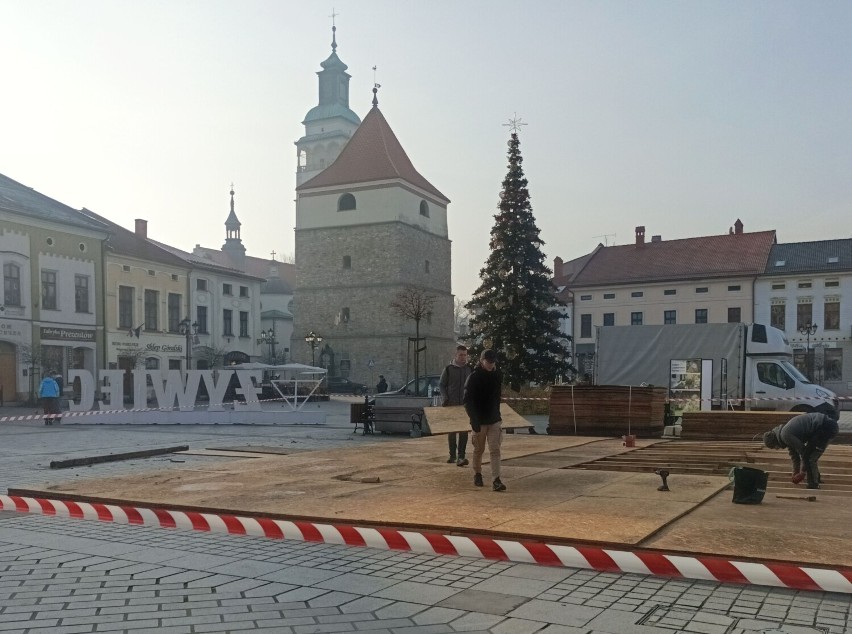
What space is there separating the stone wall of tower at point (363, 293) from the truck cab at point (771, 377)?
41.6 m

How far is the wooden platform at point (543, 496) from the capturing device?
22.9ft

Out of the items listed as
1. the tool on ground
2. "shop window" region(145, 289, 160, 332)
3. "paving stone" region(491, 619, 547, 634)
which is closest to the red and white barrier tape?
"paving stone" region(491, 619, 547, 634)

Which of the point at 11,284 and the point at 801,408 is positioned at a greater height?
the point at 11,284

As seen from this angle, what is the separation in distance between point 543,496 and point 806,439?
3.38m

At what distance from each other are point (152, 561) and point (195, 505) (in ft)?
6.98

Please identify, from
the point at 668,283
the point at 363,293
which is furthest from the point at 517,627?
the point at 363,293

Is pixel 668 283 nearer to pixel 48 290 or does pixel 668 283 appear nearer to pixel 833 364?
pixel 833 364

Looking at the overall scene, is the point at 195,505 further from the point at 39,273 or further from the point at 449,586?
the point at 39,273

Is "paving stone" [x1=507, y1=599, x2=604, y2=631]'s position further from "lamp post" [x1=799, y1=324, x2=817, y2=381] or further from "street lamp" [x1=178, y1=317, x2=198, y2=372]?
"lamp post" [x1=799, y1=324, x2=817, y2=381]

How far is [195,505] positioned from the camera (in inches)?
348

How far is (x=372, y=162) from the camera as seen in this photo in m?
68.8

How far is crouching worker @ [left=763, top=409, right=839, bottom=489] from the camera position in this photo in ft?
31.2

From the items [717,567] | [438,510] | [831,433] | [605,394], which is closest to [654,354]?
[605,394]

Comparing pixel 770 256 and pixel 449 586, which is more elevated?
pixel 770 256
